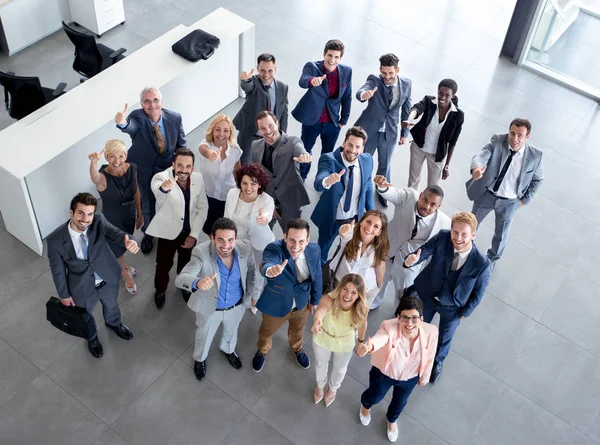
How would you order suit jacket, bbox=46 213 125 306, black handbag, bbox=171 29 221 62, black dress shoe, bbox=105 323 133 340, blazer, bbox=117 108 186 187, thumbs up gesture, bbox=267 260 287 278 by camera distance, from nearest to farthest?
1. thumbs up gesture, bbox=267 260 287 278
2. suit jacket, bbox=46 213 125 306
3. black dress shoe, bbox=105 323 133 340
4. blazer, bbox=117 108 186 187
5. black handbag, bbox=171 29 221 62

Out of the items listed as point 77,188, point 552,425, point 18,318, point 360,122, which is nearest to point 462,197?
point 360,122

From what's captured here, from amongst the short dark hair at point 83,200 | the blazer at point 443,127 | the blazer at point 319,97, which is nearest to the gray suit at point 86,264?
the short dark hair at point 83,200

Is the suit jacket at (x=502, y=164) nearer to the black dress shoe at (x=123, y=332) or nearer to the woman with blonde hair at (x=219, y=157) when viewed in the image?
the woman with blonde hair at (x=219, y=157)

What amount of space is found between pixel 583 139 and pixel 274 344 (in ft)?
15.9

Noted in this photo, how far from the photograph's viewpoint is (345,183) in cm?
586

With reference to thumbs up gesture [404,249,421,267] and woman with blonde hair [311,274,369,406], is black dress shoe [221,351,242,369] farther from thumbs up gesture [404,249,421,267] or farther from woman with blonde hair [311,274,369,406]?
thumbs up gesture [404,249,421,267]

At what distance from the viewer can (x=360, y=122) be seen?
6934 millimetres

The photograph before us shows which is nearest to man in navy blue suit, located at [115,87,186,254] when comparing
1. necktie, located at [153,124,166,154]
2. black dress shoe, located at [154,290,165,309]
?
necktie, located at [153,124,166,154]

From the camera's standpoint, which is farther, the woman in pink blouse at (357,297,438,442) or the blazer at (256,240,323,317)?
the blazer at (256,240,323,317)

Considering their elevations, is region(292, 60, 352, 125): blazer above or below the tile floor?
above

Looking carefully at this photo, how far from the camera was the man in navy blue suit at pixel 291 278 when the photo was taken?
4957 millimetres

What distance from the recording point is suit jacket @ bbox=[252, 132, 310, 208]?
19.6ft

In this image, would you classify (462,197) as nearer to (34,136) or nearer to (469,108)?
(469,108)

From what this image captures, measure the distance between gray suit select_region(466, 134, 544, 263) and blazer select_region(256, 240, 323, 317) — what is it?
1907 mm
